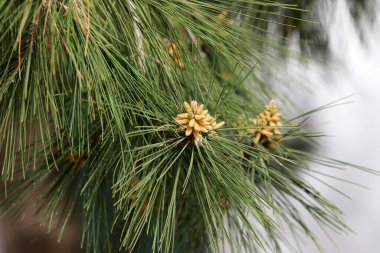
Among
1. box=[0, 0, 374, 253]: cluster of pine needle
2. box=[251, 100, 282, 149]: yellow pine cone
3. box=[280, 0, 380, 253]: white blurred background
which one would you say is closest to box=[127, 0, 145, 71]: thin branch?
box=[0, 0, 374, 253]: cluster of pine needle

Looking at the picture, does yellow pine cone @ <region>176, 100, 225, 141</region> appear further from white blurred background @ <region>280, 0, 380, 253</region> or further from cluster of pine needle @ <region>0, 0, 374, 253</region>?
white blurred background @ <region>280, 0, 380, 253</region>

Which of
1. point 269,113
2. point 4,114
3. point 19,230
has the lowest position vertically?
point 19,230

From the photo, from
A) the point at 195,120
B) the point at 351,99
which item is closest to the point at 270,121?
the point at 195,120

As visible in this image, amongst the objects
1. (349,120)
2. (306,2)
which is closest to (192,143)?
(306,2)

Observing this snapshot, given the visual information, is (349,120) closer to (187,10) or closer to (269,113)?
(269,113)

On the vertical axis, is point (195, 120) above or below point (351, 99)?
below

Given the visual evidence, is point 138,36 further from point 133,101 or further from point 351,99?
point 351,99

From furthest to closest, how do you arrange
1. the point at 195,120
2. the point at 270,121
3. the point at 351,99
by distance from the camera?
the point at 351,99 → the point at 270,121 → the point at 195,120

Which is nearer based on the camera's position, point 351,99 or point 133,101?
point 133,101
